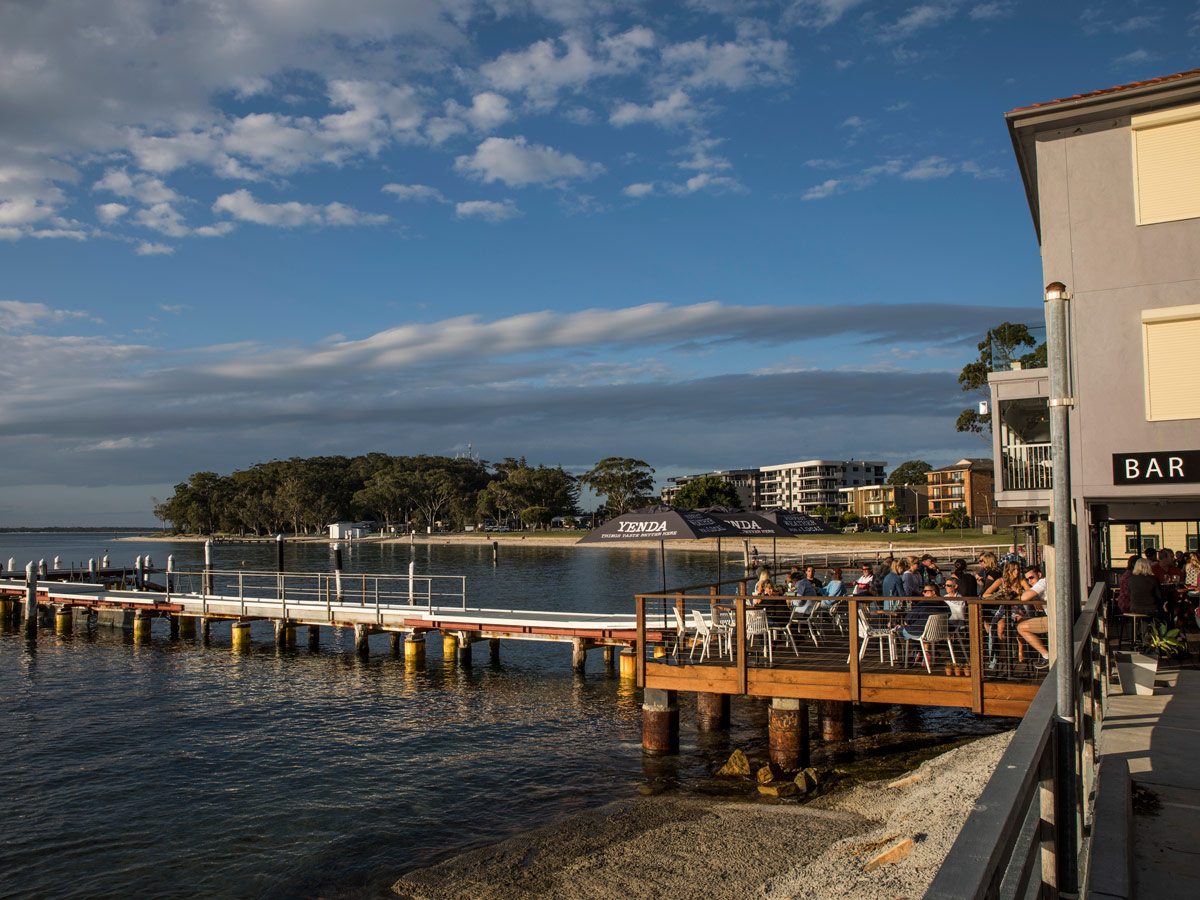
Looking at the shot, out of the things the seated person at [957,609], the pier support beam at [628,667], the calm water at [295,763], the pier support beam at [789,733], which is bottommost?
the calm water at [295,763]

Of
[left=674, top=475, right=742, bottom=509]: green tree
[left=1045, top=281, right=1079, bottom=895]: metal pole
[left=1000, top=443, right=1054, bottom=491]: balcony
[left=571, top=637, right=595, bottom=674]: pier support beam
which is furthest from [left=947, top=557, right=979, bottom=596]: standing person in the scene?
[left=674, top=475, right=742, bottom=509]: green tree

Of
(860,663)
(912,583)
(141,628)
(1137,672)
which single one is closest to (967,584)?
(912,583)

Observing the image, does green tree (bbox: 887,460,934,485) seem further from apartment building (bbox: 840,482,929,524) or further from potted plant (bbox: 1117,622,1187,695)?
potted plant (bbox: 1117,622,1187,695)

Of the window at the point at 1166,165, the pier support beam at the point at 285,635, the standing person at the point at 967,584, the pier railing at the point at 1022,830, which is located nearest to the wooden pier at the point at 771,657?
the standing person at the point at 967,584

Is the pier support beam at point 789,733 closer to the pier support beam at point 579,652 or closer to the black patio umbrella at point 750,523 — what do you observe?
the black patio umbrella at point 750,523

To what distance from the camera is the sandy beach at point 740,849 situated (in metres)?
8.97

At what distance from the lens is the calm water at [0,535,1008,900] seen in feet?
38.7

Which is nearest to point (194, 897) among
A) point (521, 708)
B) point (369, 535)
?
point (521, 708)

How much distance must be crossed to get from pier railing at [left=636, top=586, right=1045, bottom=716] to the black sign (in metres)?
2.81

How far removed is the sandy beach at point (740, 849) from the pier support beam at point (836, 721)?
3.33 meters

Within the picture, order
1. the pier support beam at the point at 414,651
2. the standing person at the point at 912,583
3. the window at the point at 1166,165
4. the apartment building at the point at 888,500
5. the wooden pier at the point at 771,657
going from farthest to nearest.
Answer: the apartment building at the point at 888,500 → the pier support beam at the point at 414,651 → the standing person at the point at 912,583 → the window at the point at 1166,165 → the wooden pier at the point at 771,657

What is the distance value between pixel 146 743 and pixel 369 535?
14814cm

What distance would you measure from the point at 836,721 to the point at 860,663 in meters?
4.06

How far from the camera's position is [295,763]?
16.2m
